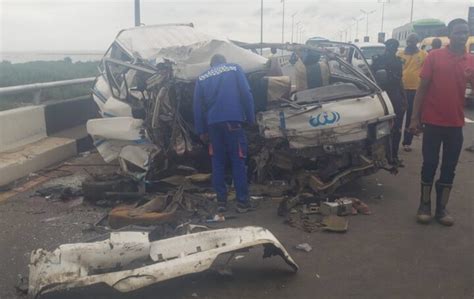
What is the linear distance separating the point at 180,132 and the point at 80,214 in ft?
4.77

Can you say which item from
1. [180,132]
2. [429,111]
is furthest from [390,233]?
[180,132]

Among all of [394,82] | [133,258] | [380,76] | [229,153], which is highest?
[380,76]

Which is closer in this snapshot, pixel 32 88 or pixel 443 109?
pixel 443 109

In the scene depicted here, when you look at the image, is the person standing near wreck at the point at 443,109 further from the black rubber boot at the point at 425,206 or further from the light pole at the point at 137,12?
the light pole at the point at 137,12

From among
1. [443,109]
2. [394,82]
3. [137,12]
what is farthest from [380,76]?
[137,12]

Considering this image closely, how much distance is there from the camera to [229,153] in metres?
5.47

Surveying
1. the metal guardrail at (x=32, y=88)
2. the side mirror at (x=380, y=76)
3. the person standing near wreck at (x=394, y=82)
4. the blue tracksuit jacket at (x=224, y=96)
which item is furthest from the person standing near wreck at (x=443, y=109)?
the metal guardrail at (x=32, y=88)

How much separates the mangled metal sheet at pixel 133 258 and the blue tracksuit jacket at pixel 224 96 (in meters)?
1.64

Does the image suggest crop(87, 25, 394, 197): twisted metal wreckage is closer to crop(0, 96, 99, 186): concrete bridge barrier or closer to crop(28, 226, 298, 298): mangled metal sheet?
crop(0, 96, 99, 186): concrete bridge barrier

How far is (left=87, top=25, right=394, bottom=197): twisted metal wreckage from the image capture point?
5.55m

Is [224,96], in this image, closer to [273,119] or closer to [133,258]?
[273,119]

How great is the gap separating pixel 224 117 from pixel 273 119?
687 mm

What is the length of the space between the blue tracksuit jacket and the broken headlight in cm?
142

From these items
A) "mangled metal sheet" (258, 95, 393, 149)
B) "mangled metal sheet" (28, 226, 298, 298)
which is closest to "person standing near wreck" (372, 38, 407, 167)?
"mangled metal sheet" (258, 95, 393, 149)
